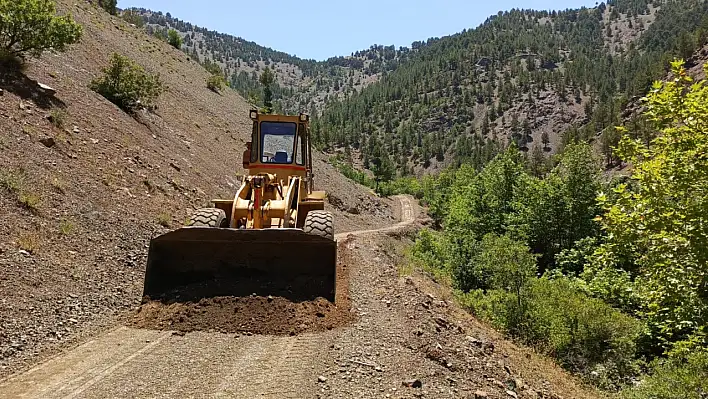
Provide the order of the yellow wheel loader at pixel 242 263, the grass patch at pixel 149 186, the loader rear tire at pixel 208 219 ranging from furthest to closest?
the grass patch at pixel 149 186 → the loader rear tire at pixel 208 219 → the yellow wheel loader at pixel 242 263

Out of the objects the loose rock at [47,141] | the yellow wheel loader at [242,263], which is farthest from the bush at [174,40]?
the yellow wheel loader at [242,263]

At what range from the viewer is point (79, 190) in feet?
44.7

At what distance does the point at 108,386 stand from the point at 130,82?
67.8ft

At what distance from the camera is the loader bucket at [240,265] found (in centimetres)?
897

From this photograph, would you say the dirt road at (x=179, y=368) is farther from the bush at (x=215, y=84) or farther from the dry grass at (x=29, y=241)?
the bush at (x=215, y=84)

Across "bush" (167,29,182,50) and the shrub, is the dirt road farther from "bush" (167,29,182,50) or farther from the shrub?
"bush" (167,29,182,50)

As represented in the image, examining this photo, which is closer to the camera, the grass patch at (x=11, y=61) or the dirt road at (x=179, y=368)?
the dirt road at (x=179, y=368)

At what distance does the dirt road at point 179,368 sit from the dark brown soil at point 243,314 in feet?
0.78

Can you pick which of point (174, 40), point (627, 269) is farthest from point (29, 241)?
point (174, 40)

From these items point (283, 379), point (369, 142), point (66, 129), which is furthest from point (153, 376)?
point (369, 142)

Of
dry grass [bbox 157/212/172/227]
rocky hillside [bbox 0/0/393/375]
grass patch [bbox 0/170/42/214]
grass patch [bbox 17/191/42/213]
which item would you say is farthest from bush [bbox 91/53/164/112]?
grass patch [bbox 17/191/42/213]

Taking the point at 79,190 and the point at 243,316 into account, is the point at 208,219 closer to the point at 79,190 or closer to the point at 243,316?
the point at 243,316

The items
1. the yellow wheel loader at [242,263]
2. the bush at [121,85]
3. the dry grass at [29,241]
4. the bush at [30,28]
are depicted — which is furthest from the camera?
the bush at [121,85]

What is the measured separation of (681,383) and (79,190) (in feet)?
48.5
